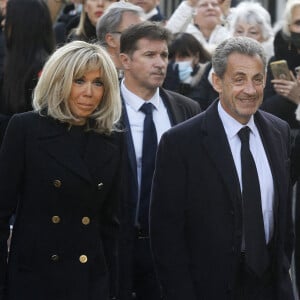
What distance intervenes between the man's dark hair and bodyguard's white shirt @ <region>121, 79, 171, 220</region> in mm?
272

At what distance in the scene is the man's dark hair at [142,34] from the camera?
691 centimetres

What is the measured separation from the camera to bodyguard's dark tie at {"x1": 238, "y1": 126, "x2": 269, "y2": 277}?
5.55m

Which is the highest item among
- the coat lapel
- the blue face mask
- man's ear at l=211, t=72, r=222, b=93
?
the blue face mask

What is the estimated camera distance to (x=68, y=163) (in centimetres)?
539

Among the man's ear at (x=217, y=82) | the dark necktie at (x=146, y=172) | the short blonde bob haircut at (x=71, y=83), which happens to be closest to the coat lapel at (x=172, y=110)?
the dark necktie at (x=146, y=172)

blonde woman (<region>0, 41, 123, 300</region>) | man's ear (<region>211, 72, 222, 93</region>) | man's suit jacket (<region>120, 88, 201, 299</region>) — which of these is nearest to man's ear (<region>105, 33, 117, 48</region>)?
man's suit jacket (<region>120, 88, 201, 299</region>)

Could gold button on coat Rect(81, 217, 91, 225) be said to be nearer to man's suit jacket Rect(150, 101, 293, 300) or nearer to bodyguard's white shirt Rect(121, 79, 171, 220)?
man's suit jacket Rect(150, 101, 293, 300)

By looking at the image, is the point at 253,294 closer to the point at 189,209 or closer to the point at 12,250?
the point at 189,209

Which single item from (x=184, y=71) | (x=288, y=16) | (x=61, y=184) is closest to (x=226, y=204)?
(x=61, y=184)

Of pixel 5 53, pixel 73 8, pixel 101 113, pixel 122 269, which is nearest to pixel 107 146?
pixel 101 113

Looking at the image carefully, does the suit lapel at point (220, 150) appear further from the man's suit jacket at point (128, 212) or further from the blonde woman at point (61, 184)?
the man's suit jacket at point (128, 212)

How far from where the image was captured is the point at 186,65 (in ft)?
30.1

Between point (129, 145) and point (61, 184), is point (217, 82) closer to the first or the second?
point (129, 145)

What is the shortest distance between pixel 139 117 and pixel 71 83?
1351mm
